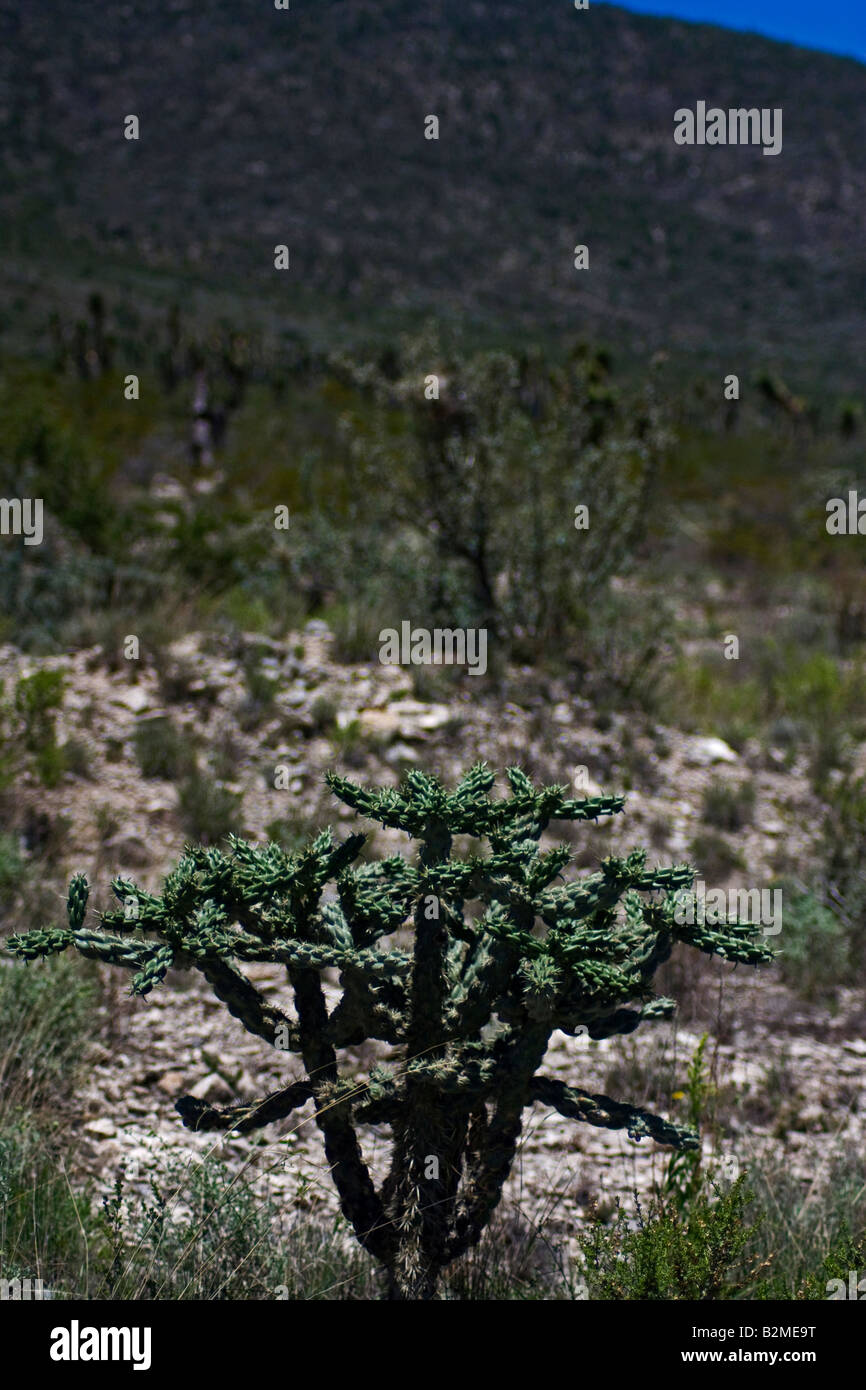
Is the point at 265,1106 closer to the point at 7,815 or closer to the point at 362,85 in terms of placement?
the point at 7,815

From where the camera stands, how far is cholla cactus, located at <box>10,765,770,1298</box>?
2.16 metres

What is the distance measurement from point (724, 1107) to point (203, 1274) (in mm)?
2002

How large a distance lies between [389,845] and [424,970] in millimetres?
2933

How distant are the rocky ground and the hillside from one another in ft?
111

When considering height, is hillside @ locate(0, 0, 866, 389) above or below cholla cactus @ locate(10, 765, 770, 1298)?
above

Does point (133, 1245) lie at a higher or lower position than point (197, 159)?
lower

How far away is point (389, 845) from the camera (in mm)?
5199

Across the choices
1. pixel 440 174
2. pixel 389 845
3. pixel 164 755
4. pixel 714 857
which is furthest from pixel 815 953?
pixel 440 174

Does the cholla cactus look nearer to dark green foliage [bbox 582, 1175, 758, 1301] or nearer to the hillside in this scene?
dark green foliage [bbox 582, 1175, 758, 1301]

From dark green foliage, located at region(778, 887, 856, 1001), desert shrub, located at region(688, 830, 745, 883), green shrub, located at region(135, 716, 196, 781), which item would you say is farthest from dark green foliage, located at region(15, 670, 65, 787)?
dark green foliage, located at region(778, 887, 856, 1001)

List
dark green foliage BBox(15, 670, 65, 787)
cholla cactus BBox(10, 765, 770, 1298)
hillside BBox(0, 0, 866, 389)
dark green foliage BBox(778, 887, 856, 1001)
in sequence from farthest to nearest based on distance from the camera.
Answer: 1. hillside BBox(0, 0, 866, 389)
2. dark green foliage BBox(15, 670, 65, 787)
3. dark green foliage BBox(778, 887, 856, 1001)
4. cholla cactus BBox(10, 765, 770, 1298)

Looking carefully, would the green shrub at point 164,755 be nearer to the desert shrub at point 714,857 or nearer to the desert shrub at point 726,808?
the desert shrub at point 714,857

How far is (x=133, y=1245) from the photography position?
7.57 ft
